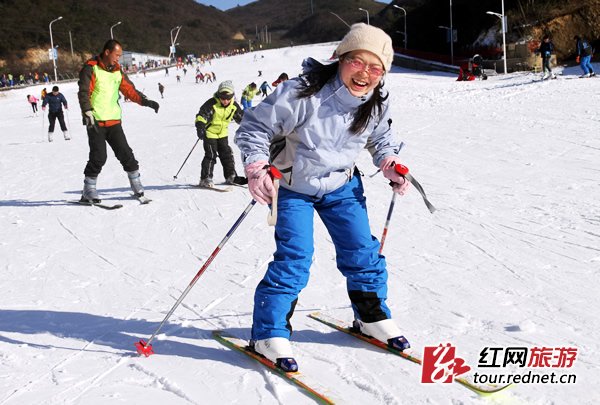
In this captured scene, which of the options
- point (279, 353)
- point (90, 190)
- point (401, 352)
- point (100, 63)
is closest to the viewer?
point (279, 353)

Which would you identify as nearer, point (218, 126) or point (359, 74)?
point (359, 74)

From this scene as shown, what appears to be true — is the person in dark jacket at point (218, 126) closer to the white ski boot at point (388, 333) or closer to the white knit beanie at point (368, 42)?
the white ski boot at point (388, 333)

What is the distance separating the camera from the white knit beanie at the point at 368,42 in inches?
96.0

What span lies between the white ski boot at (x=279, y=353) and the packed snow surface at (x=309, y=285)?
0.27 ft

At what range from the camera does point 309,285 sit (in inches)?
149

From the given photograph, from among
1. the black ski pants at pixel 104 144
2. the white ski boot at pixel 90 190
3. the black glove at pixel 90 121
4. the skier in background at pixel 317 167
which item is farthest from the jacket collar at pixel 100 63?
the skier in background at pixel 317 167

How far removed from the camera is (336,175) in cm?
262

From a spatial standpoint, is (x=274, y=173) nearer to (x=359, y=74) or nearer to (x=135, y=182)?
(x=359, y=74)

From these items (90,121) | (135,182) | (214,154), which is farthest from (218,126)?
(90,121)

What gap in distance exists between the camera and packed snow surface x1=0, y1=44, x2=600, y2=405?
249cm

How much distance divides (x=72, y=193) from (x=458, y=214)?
16.7 ft

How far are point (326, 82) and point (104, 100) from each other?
4.16 metres

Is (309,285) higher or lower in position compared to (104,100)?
lower

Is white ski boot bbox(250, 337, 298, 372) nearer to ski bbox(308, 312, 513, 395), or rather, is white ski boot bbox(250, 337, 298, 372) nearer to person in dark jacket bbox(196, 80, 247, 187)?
ski bbox(308, 312, 513, 395)
